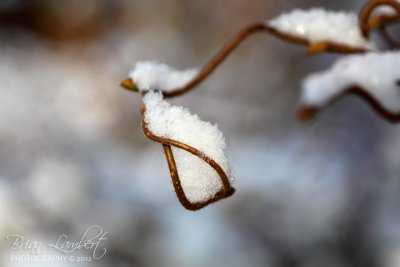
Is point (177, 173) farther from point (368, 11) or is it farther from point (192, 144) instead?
point (368, 11)

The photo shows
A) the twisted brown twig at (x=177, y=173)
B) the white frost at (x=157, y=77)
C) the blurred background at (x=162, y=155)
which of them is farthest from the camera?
the blurred background at (x=162, y=155)

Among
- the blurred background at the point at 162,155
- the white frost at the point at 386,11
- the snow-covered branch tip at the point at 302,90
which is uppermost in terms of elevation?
the blurred background at the point at 162,155

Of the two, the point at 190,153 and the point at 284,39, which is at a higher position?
the point at 284,39

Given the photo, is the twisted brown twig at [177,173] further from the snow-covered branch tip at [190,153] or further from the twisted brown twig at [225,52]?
the twisted brown twig at [225,52]

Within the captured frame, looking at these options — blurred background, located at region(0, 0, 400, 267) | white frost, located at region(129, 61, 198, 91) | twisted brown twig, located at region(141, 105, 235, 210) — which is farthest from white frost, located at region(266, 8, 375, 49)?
blurred background, located at region(0, 0, 400, 267)

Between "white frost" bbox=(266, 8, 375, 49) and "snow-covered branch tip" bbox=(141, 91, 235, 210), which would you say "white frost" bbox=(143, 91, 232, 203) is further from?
"white frost" bbox=(266, 8, 375, 49)

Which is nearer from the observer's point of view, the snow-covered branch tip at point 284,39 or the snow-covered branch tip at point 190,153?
the snow-covered branch tip at point 190,153

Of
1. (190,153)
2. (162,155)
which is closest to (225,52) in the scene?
(190,153)

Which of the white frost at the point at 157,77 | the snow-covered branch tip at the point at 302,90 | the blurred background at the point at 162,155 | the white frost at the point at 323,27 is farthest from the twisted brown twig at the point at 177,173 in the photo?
the blurred background at the point at 162,155

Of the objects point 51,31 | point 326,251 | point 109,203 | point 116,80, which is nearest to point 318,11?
point 326,251
